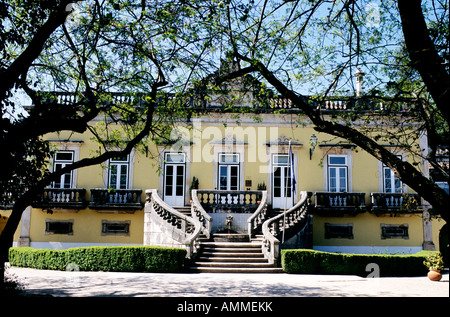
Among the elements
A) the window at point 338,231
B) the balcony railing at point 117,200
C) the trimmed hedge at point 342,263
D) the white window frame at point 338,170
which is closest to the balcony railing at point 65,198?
the balcony railing at point 117,200

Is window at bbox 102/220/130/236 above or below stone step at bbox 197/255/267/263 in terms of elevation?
above

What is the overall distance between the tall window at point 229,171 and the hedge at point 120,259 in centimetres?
695

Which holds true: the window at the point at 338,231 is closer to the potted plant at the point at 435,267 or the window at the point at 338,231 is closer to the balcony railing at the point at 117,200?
→ the potted plant at the point at 435,267

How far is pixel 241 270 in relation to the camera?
1445cm

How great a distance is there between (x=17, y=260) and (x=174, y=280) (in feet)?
24.8

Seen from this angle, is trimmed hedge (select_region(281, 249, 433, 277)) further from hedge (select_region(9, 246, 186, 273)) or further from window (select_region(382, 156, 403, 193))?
window (select_region(382, 156, 403, 193))

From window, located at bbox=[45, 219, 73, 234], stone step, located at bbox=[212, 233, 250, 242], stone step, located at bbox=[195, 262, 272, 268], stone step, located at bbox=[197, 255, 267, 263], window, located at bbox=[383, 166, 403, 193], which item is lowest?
stone step, located at bbox=[195, 262, 272, 268]

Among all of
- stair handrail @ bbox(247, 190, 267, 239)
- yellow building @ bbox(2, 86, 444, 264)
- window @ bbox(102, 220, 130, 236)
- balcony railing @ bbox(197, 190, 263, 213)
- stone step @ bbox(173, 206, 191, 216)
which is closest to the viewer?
stair handrail @ bbox(247, 190, 267, 239)

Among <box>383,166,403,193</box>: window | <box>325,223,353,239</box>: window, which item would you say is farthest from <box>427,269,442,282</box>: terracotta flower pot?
<box>383,166,403,193</box>: window

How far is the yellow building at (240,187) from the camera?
20.3 metres

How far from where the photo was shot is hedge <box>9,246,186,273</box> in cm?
1440

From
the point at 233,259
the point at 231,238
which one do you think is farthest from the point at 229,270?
the point at 231,238

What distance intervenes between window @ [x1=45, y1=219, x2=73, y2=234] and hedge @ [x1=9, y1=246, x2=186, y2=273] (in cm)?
523
